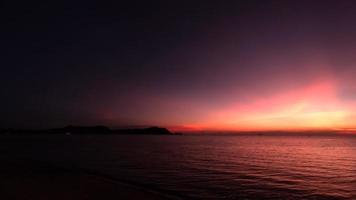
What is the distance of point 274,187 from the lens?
2459 centimetres

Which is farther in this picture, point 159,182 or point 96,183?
point 159,182

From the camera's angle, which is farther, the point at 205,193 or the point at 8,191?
the point at 205,193

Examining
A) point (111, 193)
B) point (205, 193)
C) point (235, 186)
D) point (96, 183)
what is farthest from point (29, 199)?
point (235, 186)

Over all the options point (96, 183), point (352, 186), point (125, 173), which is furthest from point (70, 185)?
point (352, 186)

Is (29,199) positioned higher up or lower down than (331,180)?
higher up

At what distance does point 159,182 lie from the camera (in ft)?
86.6

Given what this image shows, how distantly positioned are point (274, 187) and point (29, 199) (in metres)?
18.2

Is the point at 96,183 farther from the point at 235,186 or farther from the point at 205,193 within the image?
the point at 235,186

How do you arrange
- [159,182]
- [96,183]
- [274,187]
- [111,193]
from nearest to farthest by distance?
[111,193] → [96,183] → [274,187] → [159,182]

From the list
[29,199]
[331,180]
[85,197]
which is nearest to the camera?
[29,199]

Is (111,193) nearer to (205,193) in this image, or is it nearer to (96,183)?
(96,183)

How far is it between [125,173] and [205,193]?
12.9 m

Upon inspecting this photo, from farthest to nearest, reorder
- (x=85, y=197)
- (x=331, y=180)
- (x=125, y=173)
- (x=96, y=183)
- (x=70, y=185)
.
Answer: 1. (x=125, y=173)
2. (x=331, y=180)
3. (x=96, y=183)
4. (x=70, y=185)
5. (x=85, y=197)

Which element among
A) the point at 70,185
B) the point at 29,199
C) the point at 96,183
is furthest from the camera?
the point at 96,183
